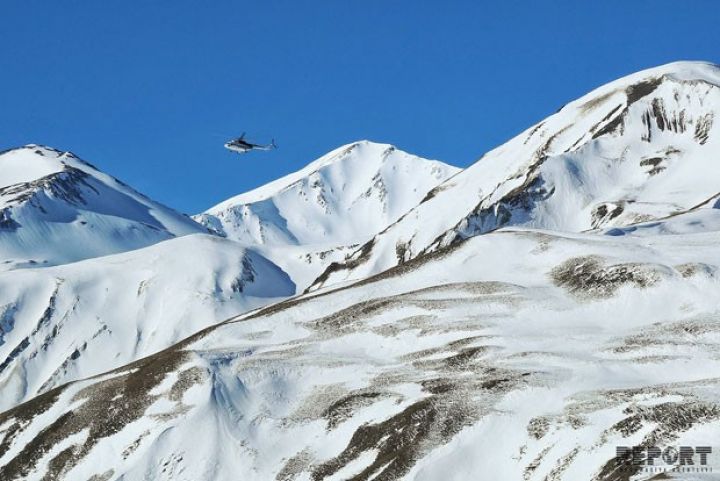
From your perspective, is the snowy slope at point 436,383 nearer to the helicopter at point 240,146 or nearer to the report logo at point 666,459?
the report logo at point 666,459

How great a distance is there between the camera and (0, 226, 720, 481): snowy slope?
68.8 metres

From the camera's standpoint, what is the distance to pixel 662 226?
471ft

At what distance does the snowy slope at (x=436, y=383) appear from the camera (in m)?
68.8

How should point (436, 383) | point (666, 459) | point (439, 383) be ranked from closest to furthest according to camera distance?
point (666, 459) → point (439, 383) → point (436, 383)

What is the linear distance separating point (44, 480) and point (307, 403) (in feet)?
64.5

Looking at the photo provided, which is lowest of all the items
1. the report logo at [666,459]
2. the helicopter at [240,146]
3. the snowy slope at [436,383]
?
the report logo at [666,459]

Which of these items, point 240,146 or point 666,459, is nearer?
point 666,459

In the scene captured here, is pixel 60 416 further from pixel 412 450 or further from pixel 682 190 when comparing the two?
pixel 682 190

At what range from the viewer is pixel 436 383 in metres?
82.2

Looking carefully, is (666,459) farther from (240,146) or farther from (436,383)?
(240,146)

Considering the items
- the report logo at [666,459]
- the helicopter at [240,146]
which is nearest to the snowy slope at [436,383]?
the report logo at [666,459]

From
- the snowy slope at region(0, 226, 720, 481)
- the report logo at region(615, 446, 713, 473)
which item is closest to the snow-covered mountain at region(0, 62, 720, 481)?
the snowy slope at region(0, 226, 720, 481)

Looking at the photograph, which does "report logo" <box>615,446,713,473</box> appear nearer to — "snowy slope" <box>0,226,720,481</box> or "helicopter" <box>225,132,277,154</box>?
"snowy slope" <box>0,226,720,481</box>

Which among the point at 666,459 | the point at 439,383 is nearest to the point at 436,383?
the point at 439,383
